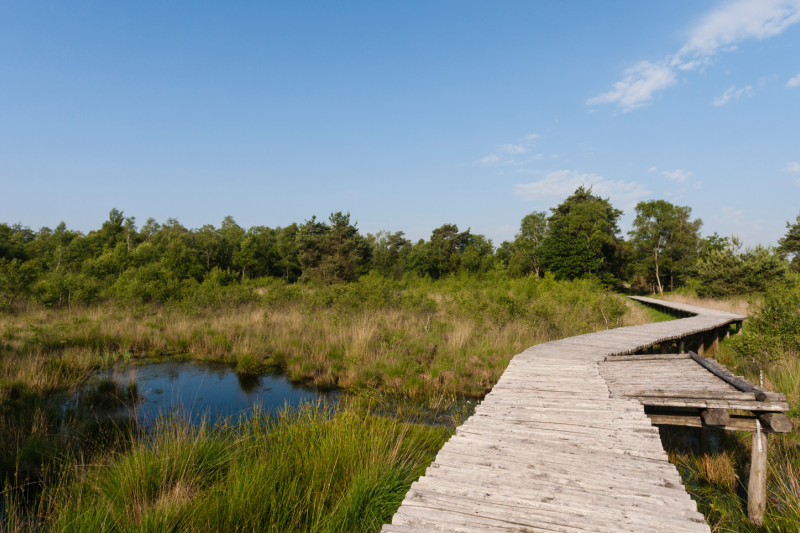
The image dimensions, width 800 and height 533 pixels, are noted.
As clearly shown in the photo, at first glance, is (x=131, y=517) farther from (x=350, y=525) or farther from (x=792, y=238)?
(x=792, y=238)

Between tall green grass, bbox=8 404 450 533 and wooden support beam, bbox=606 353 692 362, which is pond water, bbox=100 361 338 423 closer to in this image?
tall green grass, bbox=8 404 450 533

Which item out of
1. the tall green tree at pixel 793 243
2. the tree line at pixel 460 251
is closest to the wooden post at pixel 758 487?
the tree line at pixel 460 251

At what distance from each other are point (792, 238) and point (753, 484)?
51135 mm

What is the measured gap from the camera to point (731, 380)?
14.6 ft

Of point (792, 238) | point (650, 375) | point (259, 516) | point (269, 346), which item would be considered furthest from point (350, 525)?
point (792, 238)

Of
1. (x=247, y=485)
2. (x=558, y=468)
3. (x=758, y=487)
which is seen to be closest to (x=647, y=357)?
(x=758, y=487)

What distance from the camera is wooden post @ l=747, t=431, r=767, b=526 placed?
11.9ft

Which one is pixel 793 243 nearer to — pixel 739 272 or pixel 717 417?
pixel 739 272

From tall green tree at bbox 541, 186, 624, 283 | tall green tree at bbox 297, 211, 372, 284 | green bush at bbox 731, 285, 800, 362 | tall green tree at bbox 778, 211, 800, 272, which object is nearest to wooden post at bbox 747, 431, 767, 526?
green bush at bbox 731, 285, 800, 362

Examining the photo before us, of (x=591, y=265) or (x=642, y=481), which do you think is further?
(x=591, y=265)

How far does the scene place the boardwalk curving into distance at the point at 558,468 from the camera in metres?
2.02

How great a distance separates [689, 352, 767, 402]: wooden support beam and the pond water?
5.32m

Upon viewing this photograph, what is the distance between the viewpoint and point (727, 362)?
9.47m

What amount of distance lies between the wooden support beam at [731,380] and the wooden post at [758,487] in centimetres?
44
